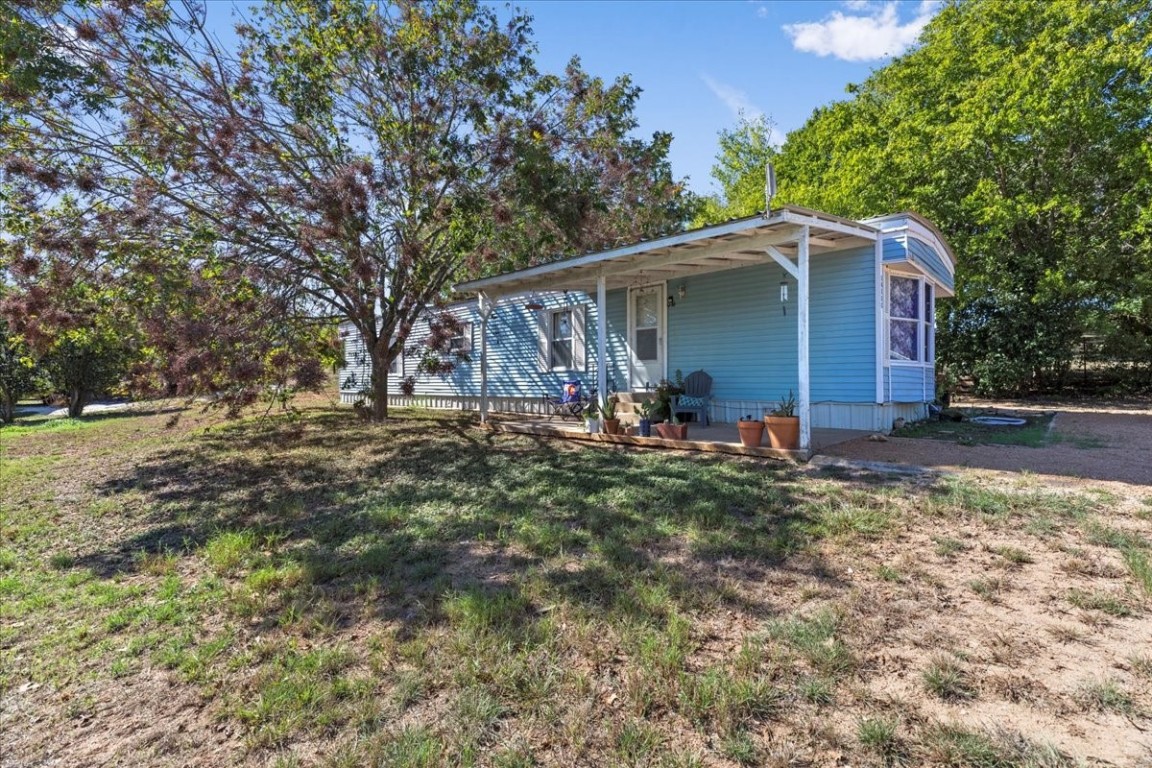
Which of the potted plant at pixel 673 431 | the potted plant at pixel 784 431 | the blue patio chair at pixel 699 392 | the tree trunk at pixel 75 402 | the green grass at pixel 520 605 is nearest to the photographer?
the green grass at pixel 520 605

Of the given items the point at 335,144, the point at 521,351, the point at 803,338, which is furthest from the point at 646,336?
the point at 335,144

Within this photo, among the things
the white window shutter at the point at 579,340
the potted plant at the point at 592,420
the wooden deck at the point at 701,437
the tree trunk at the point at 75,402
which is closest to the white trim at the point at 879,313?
the wooden deck at the point at 701,437

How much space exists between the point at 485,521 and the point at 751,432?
144 inches

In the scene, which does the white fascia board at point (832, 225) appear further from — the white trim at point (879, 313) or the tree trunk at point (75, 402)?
the tree trunk at point (75, 402)

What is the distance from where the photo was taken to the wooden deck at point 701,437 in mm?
7031

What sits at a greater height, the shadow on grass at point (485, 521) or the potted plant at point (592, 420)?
the potted plant at point (592, 420)

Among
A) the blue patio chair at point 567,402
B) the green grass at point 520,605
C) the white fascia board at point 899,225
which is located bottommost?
the green grass at point 520,605

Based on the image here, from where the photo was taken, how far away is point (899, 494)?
5.07 m

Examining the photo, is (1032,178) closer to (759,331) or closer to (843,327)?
(843,327)

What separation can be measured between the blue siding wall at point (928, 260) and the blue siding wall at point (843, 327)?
Result: 2.39 ft

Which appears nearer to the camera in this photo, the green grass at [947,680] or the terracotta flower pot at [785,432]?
the green grass at [947,680]

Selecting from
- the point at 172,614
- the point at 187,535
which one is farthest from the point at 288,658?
the point at 187,535

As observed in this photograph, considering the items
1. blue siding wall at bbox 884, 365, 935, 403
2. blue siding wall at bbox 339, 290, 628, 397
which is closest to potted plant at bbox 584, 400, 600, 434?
blue siding wall at bbox 339, 290, 628, 397

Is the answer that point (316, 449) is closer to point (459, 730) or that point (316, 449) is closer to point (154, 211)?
point (154, 211)
